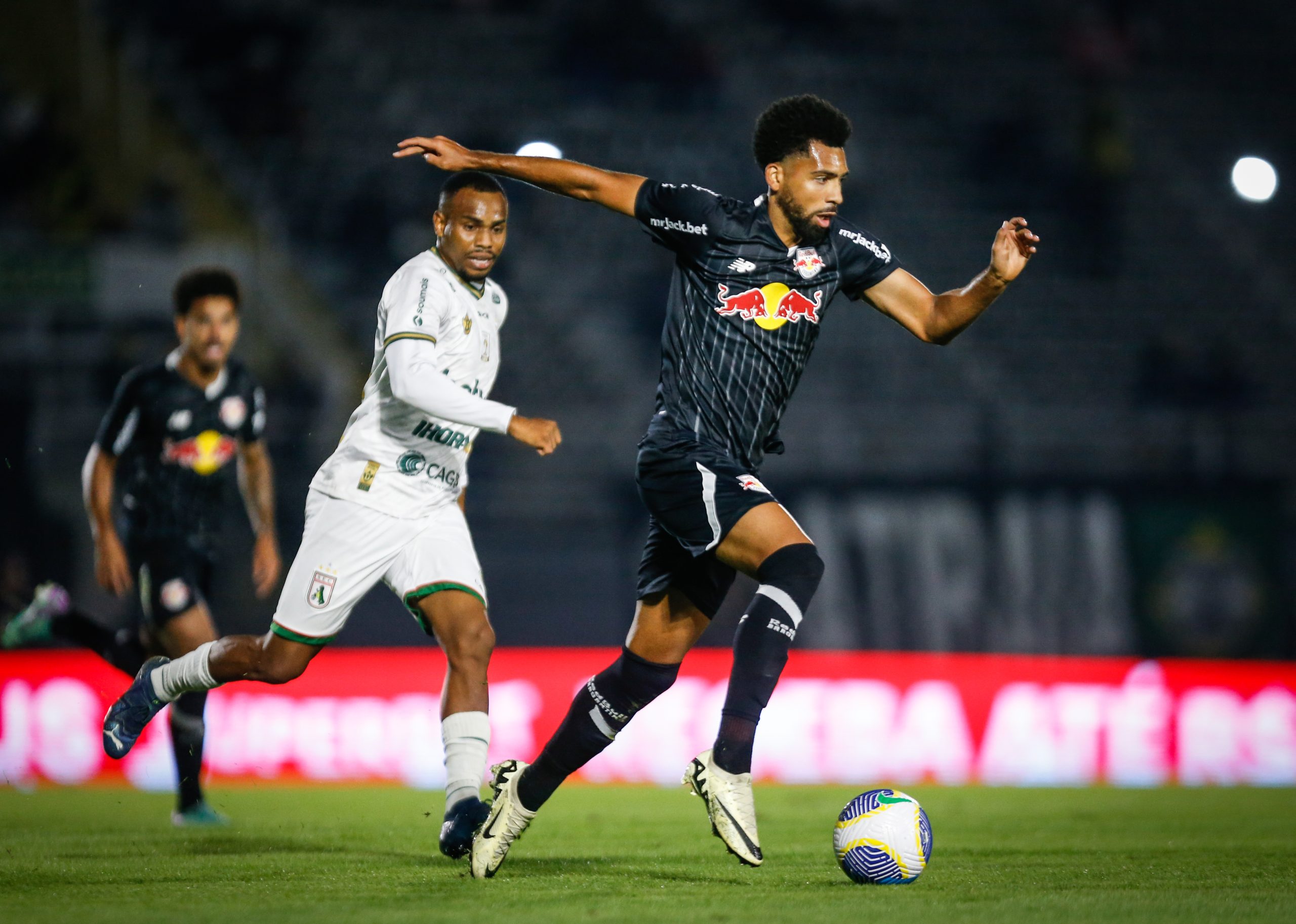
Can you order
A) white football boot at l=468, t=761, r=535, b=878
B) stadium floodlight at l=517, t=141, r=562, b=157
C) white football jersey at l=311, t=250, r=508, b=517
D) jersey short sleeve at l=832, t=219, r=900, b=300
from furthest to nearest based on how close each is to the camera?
white football jersey at l=311, t=250, r=508, b=517 < stadium floodlight at l=517, t=141, r=562, b=157 < jersey short sleeve at l=832, t=219, r=900, b=300 < white football boot at l=468, t=761, r=535, b=878

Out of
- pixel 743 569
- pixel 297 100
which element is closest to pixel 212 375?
pixel 743 569

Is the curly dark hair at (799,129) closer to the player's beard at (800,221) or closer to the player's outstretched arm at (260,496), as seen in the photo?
the player's beard at (800,221)

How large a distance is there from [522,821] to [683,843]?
1.45 meters

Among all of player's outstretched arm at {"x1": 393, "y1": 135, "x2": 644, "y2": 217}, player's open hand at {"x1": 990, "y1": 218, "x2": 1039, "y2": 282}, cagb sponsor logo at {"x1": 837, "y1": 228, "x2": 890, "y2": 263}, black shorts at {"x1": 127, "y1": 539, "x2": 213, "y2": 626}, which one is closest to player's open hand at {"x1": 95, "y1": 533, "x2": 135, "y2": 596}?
black shorts at {"x1": 127, "y1": 539, "x2": 213, "y2": 626}

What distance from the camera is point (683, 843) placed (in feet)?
21.2

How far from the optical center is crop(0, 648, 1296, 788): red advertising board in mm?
10898

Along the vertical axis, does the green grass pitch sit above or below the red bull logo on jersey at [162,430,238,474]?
below

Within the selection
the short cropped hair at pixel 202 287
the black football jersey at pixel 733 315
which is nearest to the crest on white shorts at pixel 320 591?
the black football jersey at pixel 733 315

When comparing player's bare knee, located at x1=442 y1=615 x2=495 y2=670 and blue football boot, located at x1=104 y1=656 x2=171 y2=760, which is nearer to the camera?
player's bare knee, located at x1=442 y1=615 x2=495 y2=670

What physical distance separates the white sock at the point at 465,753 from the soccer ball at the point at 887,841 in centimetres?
139

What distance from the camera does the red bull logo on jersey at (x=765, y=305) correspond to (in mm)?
5238

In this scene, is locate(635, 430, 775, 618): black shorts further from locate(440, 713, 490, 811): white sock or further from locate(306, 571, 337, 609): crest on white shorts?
locate(306, 571, 337, 609): crest on white shorts

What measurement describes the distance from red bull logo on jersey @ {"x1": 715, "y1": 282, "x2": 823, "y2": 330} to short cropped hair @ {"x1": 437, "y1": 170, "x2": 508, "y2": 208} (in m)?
1.06

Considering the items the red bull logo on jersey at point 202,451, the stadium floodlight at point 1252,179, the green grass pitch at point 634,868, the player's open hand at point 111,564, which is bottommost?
the green grass pitch at point 634,868
